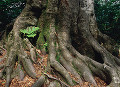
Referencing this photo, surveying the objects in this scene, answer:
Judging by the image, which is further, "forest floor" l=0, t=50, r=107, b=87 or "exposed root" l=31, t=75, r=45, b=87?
"forest floor" l=0, t=50, r=107, b=87

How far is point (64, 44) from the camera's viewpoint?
3600mm

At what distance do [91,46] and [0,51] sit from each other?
12.8 ft

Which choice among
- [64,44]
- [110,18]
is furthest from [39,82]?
[110,18]

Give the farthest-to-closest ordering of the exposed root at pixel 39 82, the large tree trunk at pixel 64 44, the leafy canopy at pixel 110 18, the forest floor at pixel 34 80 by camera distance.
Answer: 1. the leafy canopy at pixel 110 18
2. the large tree trunk at pixel 64 44
3. the forest floor at pixel 34 80
4. the exposed root at pixel 39 82

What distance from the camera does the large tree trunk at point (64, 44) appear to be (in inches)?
118

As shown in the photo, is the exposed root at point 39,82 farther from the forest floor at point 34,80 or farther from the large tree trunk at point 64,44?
the forest floor at point 34,80

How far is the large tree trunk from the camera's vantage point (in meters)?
3.00

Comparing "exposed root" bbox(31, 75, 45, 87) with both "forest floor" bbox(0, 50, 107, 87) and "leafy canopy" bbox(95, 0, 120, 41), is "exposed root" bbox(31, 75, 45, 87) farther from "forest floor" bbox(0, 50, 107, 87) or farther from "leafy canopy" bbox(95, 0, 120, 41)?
"leafy canopy" bbox(95, 0, 120, 41)

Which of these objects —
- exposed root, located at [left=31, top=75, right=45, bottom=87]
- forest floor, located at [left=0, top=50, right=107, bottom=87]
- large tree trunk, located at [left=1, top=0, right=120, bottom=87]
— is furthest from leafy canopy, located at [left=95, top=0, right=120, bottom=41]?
exposed root, located at [left=31, top=75, right=45, bottom=87]

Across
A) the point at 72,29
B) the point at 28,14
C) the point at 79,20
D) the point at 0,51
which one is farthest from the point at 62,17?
the point at 0,51

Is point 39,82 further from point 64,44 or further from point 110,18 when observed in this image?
point 110,18

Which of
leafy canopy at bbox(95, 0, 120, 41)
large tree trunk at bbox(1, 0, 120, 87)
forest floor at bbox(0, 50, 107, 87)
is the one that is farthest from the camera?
leafy canopy at bbox(95, 0, 120, 41)

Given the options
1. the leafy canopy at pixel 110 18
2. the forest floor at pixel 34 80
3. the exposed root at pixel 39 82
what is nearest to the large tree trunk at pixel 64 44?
the exposed root at pixel 39 82

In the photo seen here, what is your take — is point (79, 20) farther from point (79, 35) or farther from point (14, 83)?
point (14, 83)
